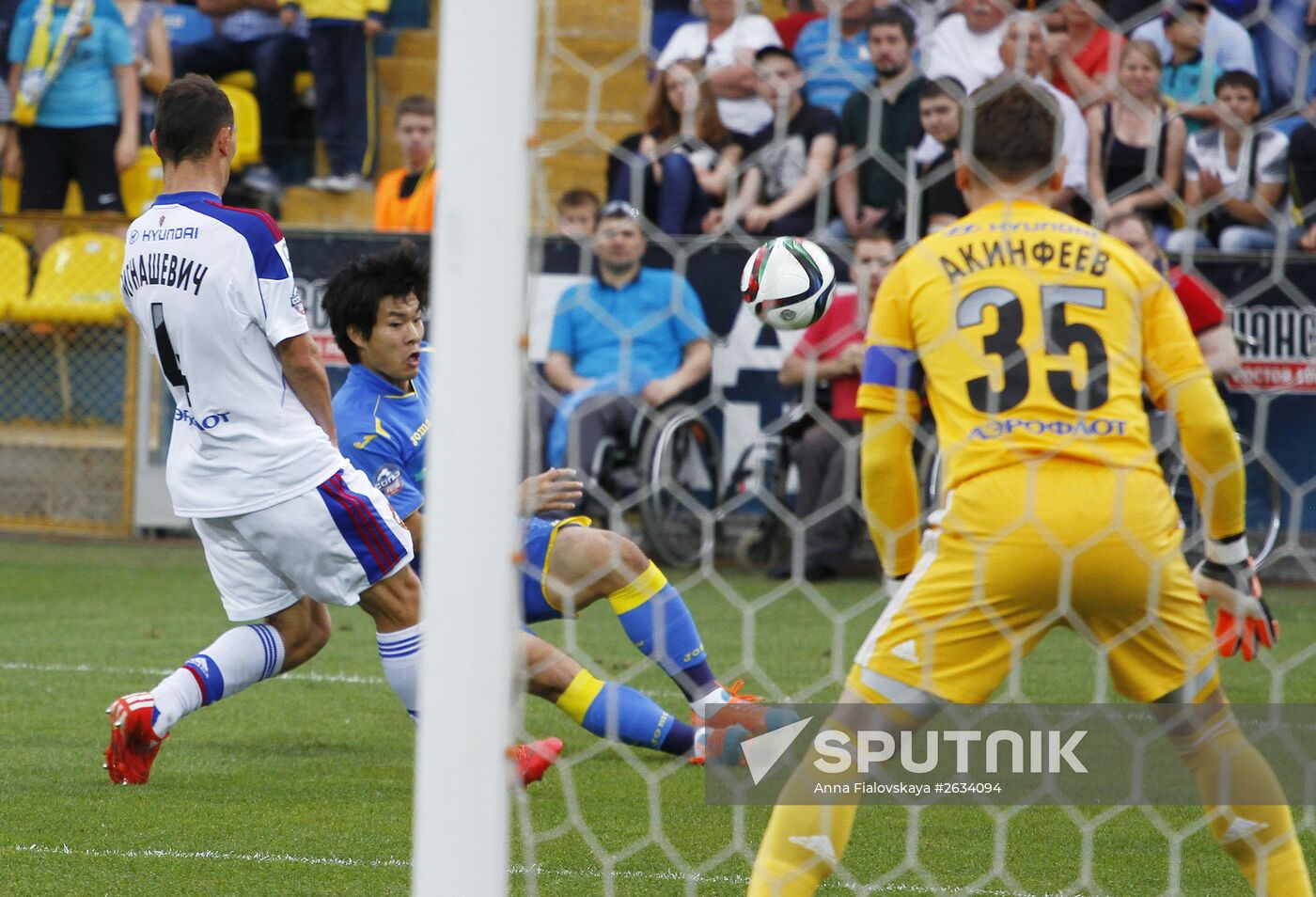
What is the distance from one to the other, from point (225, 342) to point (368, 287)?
0.55 meters

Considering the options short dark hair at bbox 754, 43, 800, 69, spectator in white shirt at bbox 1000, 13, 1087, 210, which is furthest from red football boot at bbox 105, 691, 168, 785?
short dark hair at bbox 754, 43, 800, 69

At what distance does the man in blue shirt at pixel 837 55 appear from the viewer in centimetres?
590

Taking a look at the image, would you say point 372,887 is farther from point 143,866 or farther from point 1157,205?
point 1157,205

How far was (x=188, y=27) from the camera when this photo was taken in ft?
36.9

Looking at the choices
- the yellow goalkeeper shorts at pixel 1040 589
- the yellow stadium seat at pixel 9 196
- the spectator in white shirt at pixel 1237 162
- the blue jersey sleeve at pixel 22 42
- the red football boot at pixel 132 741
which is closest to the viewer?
the yellow goalkeeper shorts at pixel 1040 589

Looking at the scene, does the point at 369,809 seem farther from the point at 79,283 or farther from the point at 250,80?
the point at 250,80

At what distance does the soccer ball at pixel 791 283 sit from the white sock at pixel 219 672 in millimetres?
1631

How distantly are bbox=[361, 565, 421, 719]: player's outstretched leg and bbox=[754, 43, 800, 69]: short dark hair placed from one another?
307 cm

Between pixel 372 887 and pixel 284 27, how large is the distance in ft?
28.7

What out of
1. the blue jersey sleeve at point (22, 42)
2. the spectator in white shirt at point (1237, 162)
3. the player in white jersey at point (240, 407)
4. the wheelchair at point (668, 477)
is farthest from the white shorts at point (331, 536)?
the blue jersey sleeve at point (22, 42)

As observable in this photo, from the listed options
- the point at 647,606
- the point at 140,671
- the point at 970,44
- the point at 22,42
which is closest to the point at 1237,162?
the point at 970,44

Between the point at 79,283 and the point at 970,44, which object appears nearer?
the point at 970,44

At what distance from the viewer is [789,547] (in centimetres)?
836

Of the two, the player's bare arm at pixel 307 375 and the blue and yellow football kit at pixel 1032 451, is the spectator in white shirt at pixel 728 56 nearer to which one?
the player's bare arm at pixel 307 375
